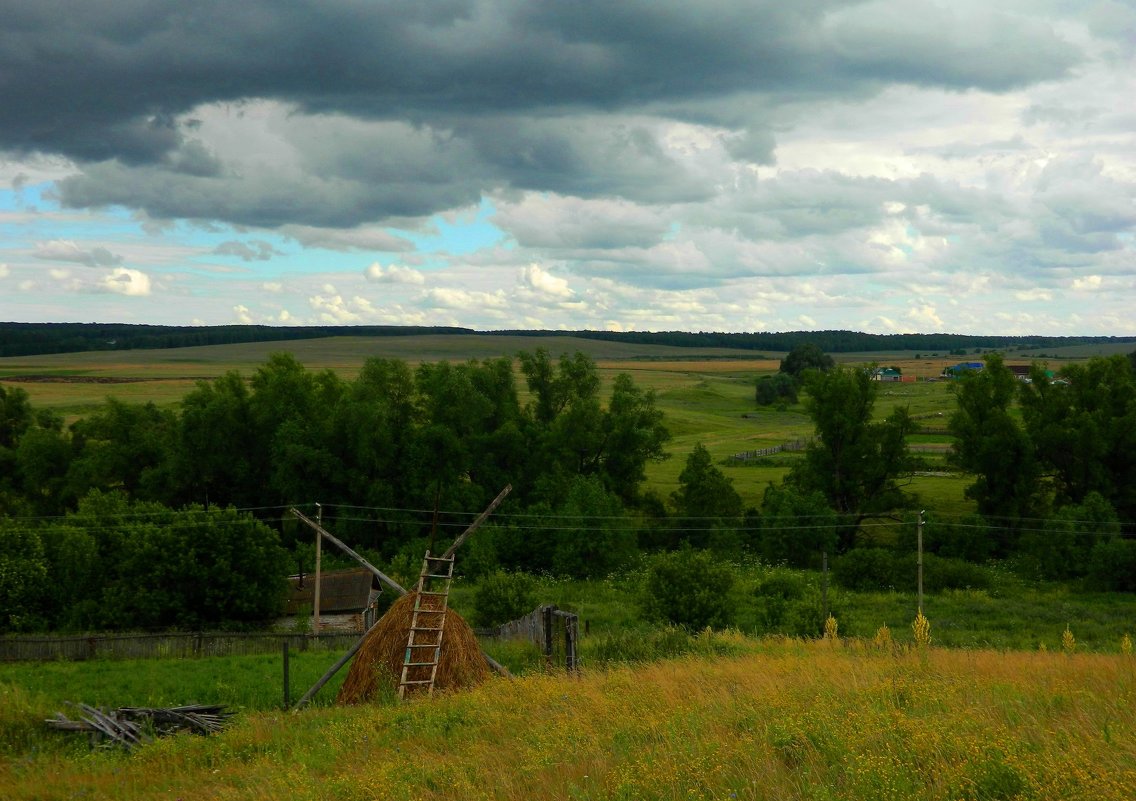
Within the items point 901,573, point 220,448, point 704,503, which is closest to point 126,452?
point 220,448

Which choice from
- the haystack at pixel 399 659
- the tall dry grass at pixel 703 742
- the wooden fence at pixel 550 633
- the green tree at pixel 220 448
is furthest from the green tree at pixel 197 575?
the tall dry grass at pixel 703 742

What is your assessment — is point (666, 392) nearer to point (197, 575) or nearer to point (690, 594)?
point (197, 575)

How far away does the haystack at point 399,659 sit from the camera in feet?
54.4

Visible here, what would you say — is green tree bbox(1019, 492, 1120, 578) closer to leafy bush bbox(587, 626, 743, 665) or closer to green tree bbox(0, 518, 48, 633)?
leafy bush bbox(587, 626, 743, 665)

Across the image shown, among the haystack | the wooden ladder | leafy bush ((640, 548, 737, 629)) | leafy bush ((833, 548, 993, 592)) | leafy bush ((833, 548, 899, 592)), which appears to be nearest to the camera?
the wooden ladder

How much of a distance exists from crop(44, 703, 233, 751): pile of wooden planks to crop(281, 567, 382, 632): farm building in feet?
75.7

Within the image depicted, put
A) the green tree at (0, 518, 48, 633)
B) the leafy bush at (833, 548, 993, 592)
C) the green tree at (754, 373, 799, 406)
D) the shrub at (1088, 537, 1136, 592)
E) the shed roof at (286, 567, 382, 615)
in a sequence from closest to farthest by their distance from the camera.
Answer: the green tree at (0, 518, 48, 633), the shed roof at (286, 567, 382, 615), the shrub at (1088, 537, 1136, 592), the leafy bush at (833, 548, 993, 592), the green tree at (754, 373, 799, 406)

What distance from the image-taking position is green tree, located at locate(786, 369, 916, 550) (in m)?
59.4

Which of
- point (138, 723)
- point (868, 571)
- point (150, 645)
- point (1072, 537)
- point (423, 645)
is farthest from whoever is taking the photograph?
point (868, 571)

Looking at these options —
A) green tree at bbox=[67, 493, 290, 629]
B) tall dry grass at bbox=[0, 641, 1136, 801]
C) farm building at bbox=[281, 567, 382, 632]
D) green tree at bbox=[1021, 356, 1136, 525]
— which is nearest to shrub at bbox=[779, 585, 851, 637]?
farm building at bbox=[281, 567, 382, 632]

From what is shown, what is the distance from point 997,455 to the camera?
56.8 metres

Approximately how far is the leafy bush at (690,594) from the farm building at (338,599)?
11.7 meters

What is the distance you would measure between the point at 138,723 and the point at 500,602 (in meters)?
21.0

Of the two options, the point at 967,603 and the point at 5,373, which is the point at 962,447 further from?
the point at 5,373
